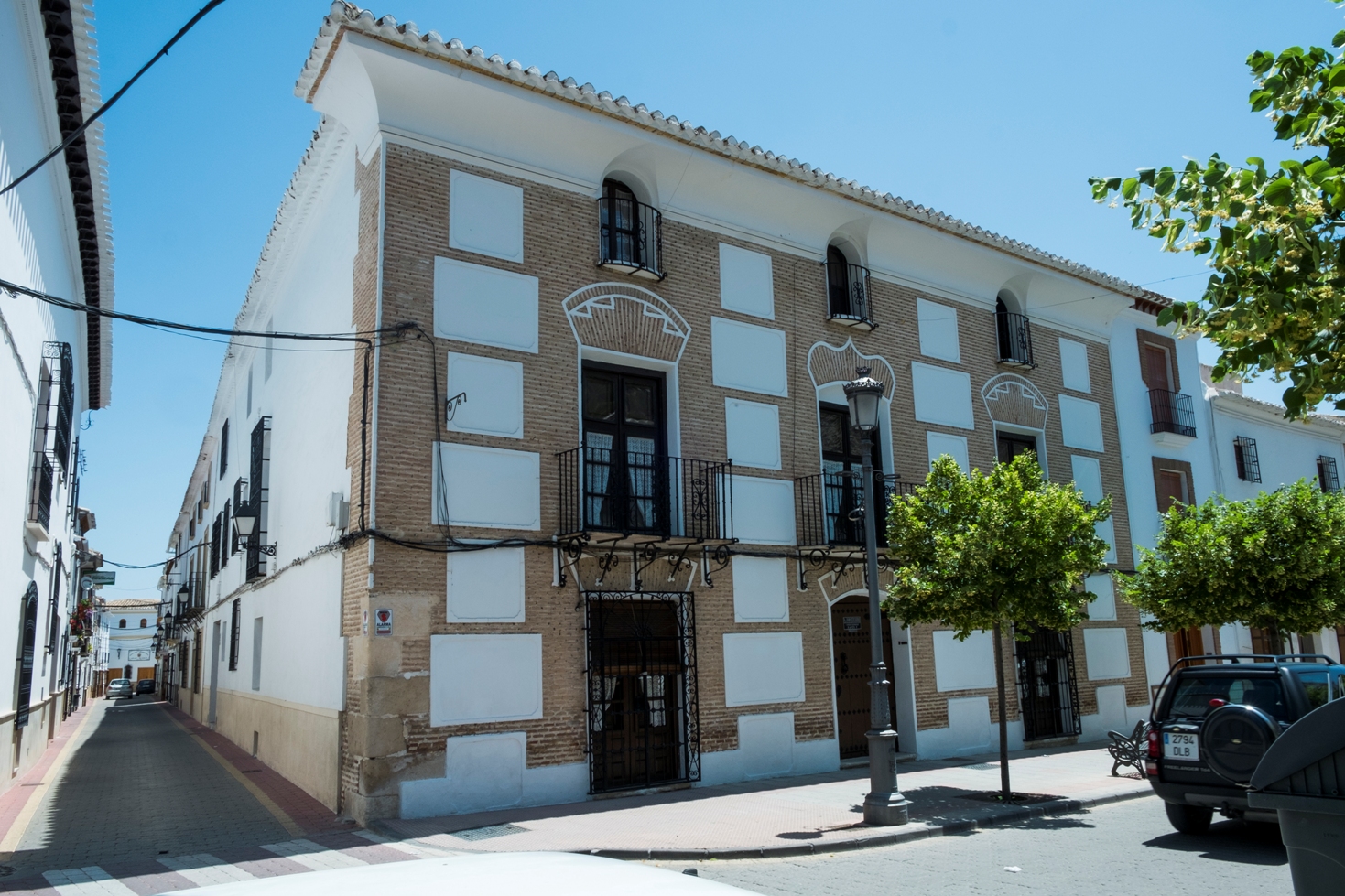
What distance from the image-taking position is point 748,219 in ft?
47.0

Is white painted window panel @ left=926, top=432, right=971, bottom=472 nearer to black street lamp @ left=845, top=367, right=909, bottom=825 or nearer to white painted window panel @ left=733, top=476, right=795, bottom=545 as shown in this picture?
white painted window panel @ left=733, top=476, right=795, bottom=545

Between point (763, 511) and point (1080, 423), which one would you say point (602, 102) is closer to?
point (763, 511)

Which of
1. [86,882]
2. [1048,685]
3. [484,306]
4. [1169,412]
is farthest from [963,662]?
[86,882]

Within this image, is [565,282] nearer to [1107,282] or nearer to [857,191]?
[857,191]

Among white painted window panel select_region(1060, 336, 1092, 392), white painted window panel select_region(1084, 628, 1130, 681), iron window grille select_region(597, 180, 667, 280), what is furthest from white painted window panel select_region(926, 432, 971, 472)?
iron window grille select_region(597, 180, 667, 280)

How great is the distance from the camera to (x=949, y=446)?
16016 millimetres

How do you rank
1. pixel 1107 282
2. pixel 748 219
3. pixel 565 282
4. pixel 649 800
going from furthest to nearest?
pixel 1107 282 < pixel 748 219 < pixel 565 282 < pixel 649 800

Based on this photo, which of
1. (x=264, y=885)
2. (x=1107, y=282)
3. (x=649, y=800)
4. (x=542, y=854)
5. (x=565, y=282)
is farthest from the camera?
(x=1107, y=282)

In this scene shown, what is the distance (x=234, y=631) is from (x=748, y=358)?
40.8 ft

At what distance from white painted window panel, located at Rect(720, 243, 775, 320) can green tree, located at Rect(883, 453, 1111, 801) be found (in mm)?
3847

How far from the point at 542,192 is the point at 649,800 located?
7301mm

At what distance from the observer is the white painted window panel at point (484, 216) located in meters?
11.6

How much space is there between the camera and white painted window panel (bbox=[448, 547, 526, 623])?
10.8m

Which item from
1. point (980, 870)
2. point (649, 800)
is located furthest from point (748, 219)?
point (980, 870)
